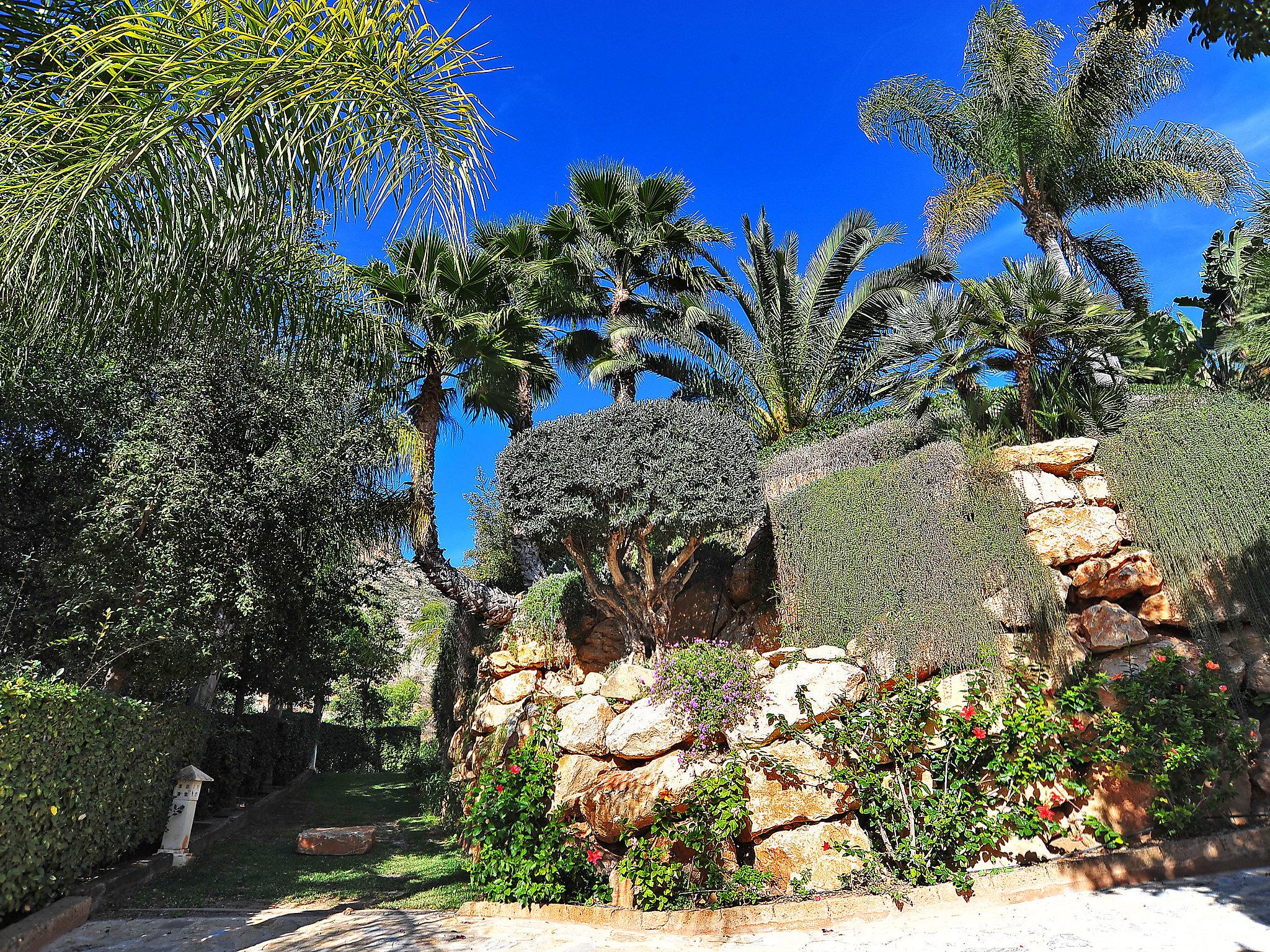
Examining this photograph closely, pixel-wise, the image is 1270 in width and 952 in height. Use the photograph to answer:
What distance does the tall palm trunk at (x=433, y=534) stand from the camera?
11.8m

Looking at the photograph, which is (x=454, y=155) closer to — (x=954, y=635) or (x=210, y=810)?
(x=954, y=635)

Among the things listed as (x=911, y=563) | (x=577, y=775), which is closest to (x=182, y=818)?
(x=577, y=775)

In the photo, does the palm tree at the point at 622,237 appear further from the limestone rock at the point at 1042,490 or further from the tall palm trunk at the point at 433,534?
the limestone rock at the point at 1042,490

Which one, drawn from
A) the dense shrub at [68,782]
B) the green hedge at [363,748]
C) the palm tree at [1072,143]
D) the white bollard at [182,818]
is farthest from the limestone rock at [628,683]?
the green hedge at [363,748]

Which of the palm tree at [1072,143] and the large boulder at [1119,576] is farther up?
the palm tree at [1072,143]

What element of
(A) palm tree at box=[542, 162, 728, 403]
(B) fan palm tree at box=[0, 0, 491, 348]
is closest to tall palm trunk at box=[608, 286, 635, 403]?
(A) palm tree at box=[542, 162, 728, 403]

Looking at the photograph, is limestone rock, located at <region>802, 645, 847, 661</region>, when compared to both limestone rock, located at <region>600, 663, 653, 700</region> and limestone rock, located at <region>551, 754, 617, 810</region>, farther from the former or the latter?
limestone rock, located at <region>551, 754, 617, 810</region>

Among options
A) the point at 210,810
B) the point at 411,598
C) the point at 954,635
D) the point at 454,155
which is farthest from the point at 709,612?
the point at 411,598

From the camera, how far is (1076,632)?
7.45 m

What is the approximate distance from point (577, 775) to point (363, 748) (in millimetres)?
26449

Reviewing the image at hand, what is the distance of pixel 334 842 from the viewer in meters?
10.1

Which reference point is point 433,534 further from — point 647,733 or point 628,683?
point 647,733

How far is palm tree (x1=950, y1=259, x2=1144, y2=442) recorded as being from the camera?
8.41 m

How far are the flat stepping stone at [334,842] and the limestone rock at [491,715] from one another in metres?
2.48
